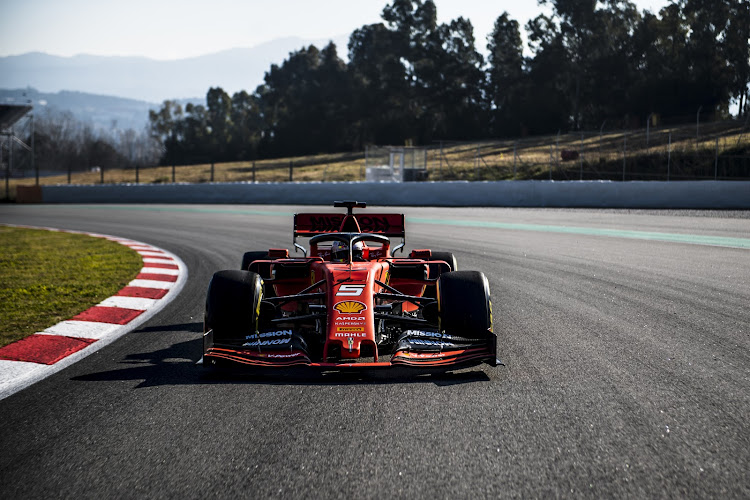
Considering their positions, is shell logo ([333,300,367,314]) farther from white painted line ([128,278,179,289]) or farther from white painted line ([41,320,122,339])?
white painted line ([128,278,179,289])

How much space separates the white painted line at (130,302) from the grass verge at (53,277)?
0.46 feet

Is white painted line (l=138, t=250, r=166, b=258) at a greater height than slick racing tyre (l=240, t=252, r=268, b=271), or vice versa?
slick racing tyre (l=240, t=252, r=268, b=271)

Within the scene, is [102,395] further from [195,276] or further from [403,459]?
[195,276]

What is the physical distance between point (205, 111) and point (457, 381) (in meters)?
97.8

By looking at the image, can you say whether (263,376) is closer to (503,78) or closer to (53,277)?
(53,277)

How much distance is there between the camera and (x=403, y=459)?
138 inches

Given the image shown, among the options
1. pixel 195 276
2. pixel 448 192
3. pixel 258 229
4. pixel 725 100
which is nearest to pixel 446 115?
pixel 725 100

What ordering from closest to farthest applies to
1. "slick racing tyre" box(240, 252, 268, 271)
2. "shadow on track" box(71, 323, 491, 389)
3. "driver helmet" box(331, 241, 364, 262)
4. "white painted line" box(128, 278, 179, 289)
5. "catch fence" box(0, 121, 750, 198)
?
"shadow on track" box(71, 323, 491, 389) < "driver helmet" box(331, 241, 364, 262) < "slick racing tyre" box(240, 252, 268, 271) < "white painted line" box(128, 278, 179, 289) < "catch fence" box(0, 121, 750, 198)

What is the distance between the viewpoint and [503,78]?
66.2m

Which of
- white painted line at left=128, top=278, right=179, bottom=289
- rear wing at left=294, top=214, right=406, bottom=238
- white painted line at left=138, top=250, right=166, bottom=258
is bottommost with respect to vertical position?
white painted line at left=128, top=278, right=179, bottom=289

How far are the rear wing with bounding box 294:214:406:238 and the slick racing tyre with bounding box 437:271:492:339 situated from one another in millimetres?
2226

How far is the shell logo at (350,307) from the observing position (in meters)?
5.12

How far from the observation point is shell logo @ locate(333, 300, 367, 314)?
202 inches

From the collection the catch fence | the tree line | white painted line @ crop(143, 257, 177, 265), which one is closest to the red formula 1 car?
white painted line @ crop(143, 257, 177, 265)
